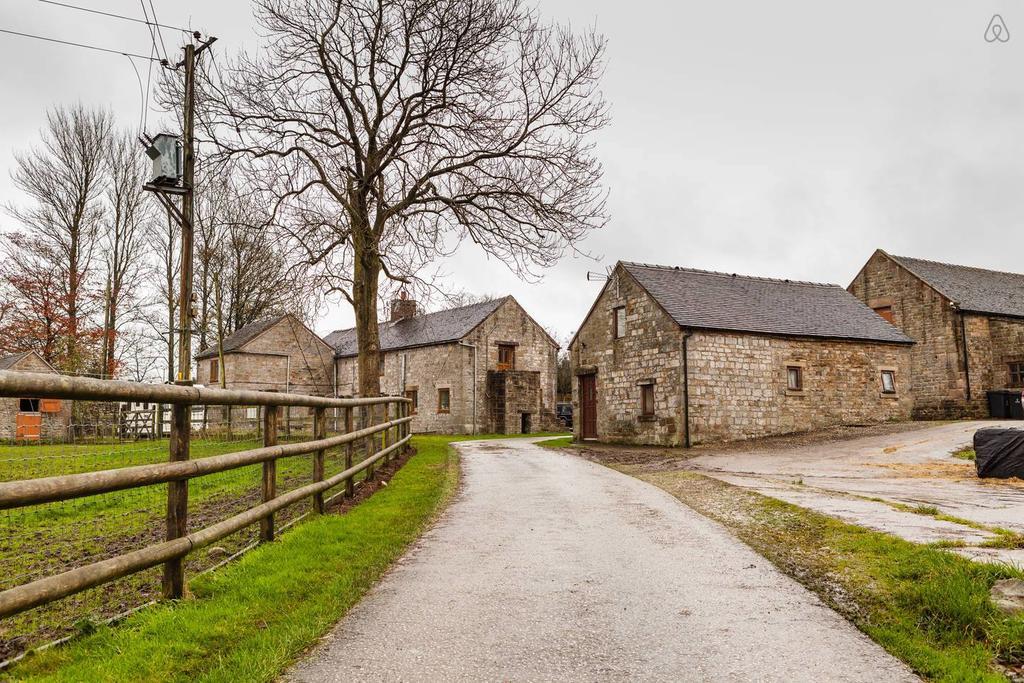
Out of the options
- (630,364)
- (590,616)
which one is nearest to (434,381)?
(630,364)

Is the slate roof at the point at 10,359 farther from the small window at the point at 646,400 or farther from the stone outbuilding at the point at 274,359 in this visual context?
the small window at the point at 646,400

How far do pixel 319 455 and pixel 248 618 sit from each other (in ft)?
10.8

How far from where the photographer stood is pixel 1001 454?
12.5m

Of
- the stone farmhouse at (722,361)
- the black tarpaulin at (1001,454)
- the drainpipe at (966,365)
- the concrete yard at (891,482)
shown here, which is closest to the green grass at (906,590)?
the concrete yard at (891,482)

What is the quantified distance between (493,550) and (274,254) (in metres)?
13.1

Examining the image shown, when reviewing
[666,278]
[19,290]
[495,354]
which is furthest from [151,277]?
[666,278]

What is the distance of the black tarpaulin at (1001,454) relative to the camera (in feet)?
40.8

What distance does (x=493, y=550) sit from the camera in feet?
21.7

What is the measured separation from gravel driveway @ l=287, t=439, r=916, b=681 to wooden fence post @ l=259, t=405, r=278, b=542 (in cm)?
127

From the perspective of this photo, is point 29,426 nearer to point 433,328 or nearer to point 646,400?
point 646,400

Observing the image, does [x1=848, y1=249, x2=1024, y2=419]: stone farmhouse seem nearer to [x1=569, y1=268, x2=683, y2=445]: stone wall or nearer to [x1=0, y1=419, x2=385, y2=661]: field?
[x1=569, y1=268, x2=683, y2=445]: stone wall

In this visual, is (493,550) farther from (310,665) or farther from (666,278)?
(666,278)

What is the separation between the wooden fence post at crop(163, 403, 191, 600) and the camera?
449 cm

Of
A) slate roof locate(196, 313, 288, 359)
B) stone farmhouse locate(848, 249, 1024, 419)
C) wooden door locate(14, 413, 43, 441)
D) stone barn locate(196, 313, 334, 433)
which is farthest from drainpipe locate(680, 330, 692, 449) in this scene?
slate roof locate(196, 313, 288, 359)
